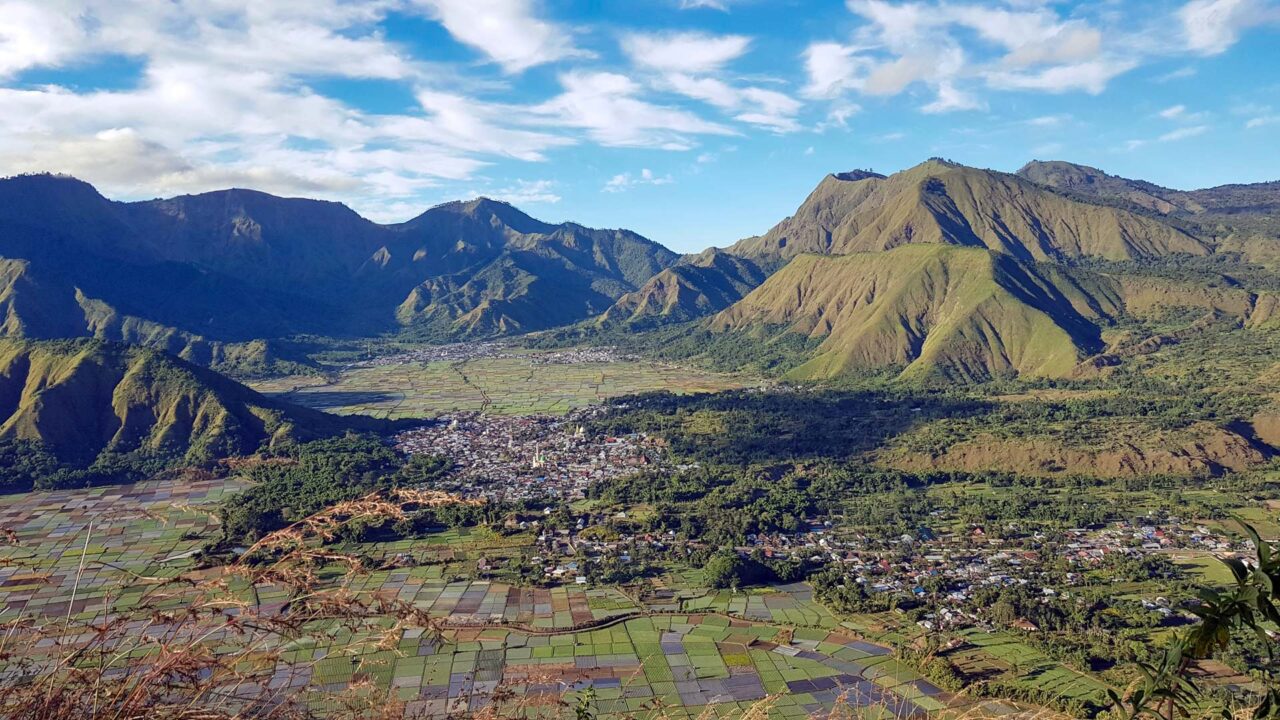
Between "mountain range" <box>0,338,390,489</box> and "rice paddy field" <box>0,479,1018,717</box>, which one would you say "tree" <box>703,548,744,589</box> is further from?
"mountain range" <box>0,338,390,489</box>

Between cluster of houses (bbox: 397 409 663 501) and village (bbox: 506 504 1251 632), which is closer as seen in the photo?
village (bbox: 506 504 1251 632)

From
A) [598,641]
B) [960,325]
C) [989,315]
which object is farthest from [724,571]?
[989,315]

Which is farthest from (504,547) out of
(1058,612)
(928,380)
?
(928,380)

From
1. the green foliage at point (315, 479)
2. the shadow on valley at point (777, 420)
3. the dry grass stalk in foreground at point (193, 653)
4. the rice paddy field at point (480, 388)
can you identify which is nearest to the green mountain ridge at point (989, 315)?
the shadow on valley at point (777, 420)

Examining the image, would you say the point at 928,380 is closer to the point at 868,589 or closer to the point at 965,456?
the point at 965,456

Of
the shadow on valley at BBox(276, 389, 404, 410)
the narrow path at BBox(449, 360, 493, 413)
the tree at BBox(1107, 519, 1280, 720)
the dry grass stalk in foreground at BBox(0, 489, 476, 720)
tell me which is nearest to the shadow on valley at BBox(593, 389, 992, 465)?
the narrow path at BBox(449, 360, 493, 413)
